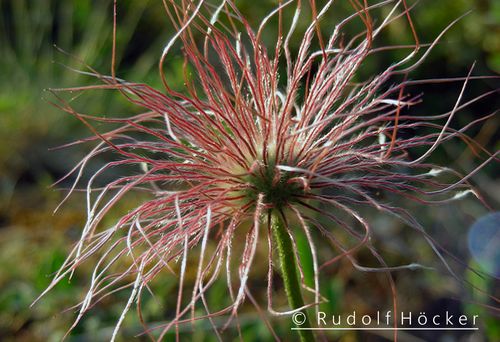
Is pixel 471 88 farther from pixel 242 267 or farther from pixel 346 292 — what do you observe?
pixel 242 267

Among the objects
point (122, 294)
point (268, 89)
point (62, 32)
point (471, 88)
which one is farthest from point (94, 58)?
point (268, 89)

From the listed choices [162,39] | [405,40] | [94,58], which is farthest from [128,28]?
[405,40]

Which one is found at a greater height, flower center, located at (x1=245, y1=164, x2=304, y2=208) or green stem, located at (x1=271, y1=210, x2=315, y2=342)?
flower center, located at (x1=245, y1=164, x2=304, y2=208)

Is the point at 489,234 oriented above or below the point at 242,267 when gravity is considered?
below

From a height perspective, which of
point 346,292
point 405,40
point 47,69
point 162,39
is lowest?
point 346,292

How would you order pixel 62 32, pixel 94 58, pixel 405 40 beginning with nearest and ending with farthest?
pixel 405 40, pixel 94 58, pixel 62 32

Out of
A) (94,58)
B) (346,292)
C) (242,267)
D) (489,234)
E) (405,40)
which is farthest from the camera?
(94,58)

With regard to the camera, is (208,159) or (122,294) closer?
(208,159)

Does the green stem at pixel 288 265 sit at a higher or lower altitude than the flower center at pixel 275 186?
lower

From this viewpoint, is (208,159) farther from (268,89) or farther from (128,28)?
(128,28)
